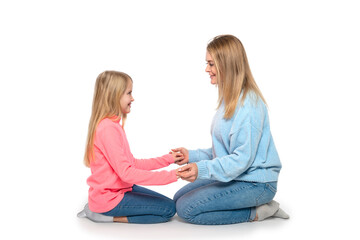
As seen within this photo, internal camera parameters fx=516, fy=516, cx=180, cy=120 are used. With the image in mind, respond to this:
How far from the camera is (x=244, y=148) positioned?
3.88 m

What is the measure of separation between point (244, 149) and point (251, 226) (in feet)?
2.00

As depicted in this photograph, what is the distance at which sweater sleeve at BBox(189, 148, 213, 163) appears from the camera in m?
4.43

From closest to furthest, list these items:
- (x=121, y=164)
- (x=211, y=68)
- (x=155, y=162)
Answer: (x=121, y=164), (x=211, y=68), (x=155, y=162)

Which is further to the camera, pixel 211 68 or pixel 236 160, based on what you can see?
pixel 211 68

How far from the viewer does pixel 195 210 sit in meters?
3.99

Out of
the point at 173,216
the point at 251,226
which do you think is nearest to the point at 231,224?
the point at 251,226

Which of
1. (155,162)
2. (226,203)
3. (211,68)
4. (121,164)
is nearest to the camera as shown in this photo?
(121,164)

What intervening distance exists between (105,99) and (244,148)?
1.13m

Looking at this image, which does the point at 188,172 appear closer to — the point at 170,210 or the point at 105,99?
the point at 170,210

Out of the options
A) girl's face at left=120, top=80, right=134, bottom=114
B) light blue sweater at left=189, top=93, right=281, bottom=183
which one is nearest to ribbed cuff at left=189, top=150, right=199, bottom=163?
light blue sweater at left=189, top=93, right=281, bottom=183

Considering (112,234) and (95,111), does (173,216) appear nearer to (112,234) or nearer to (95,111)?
(112,234)

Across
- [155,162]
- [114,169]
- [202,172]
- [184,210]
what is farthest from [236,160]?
[114,169]

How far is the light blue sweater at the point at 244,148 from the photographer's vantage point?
153 inches

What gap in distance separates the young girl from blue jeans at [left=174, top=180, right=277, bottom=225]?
0.21 metres
